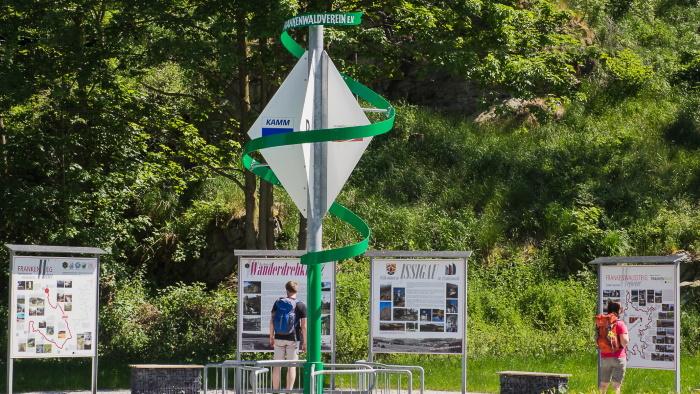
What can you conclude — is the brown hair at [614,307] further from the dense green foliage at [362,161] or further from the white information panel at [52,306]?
the white information panel at [52,306]

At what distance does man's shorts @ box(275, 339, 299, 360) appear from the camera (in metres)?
16.5

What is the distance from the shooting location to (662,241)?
27422 mm

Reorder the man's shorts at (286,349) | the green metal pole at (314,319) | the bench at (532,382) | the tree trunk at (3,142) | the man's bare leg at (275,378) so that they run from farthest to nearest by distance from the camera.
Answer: the tree trunk at (3,142) < the man's shorts at (286,349) < the bench at (532,382) < the man's bare leg at (275,378) < the green metal pole at (314,319)

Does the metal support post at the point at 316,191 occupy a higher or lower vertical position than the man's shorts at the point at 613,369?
higher

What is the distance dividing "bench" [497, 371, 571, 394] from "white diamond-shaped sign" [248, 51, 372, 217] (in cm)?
603

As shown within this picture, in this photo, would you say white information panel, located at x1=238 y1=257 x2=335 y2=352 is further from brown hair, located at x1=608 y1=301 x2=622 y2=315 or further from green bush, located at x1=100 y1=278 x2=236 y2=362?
green bush, located at x1=100 y1=278 x2=236 y2=362

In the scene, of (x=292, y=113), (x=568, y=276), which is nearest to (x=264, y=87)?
(x=568, y=276)

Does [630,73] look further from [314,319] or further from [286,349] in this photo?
[314,319]

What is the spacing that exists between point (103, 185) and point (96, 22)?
3.69 meters

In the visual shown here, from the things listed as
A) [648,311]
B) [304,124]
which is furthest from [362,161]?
[304,124]

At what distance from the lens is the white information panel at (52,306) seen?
53.5 feet

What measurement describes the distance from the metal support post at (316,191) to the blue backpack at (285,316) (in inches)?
202

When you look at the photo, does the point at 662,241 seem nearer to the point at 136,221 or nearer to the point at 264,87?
the point at 264,87

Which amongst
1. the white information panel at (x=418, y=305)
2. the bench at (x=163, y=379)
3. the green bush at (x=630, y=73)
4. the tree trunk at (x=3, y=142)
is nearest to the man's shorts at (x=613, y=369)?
the white information panel at (x=418, y=305)
